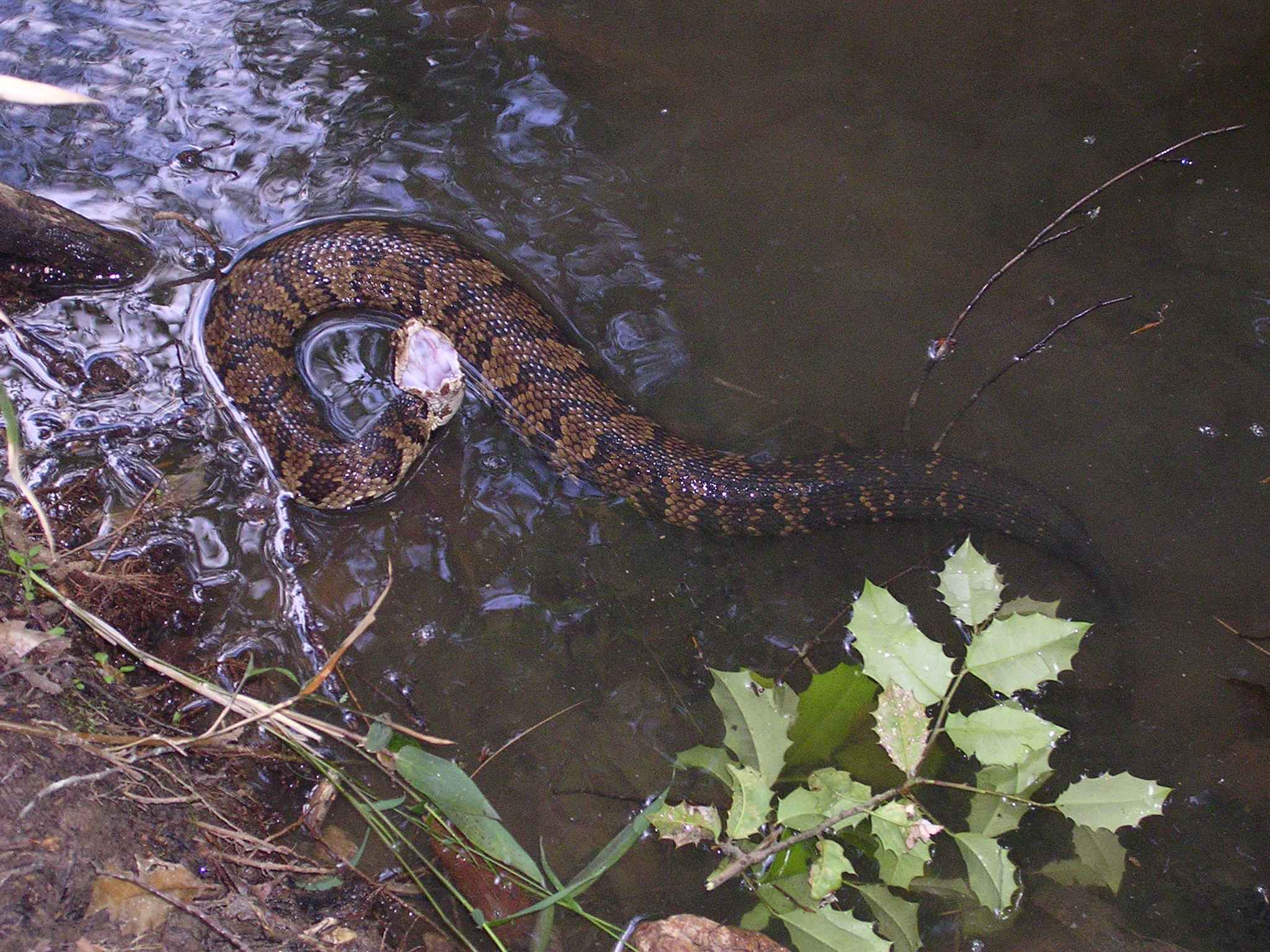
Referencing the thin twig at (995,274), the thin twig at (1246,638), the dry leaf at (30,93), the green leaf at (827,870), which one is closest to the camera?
the dry leaf at (30,93)

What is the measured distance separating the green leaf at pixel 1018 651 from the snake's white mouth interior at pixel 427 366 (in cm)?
268

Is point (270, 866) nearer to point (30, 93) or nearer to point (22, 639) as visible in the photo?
point (22, 639)

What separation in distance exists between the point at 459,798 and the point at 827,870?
4.12 feet

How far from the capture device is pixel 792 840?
114 inches

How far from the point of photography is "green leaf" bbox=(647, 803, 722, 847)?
9.90ft

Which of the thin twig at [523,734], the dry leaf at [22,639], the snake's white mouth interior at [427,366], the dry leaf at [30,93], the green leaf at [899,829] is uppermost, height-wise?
the dry leaf at [30,93]

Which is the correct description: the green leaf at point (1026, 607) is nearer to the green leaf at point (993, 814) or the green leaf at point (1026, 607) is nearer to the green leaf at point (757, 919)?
the green leaf at point (993, 814)

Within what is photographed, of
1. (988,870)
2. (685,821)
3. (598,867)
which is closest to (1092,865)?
(988,870)

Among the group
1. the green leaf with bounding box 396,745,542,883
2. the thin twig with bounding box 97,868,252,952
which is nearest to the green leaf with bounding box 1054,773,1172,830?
the green leaf with bounding box 396,745,542,883

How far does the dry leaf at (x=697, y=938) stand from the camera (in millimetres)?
3057

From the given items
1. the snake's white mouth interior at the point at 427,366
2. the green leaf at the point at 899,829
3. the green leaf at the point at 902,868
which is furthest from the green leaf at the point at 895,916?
the snake's white mouth interior at the point at 427,366

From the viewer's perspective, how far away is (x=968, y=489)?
409 cm

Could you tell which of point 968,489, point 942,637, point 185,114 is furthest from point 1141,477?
point 185,114

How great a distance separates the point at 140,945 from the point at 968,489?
12.1 feet
